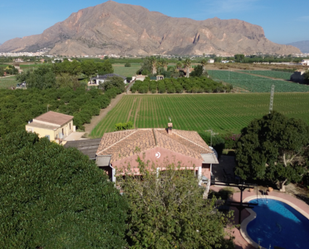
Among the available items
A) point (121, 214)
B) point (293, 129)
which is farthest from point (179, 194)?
point (293, 129)

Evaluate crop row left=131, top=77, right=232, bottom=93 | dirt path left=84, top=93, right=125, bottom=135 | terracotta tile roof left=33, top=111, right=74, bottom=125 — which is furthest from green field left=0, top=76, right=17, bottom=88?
terracotta tile roof left=33, top=111, right=74, bottom=125

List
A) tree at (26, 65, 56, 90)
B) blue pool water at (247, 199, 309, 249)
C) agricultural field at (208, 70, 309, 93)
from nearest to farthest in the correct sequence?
blue pool water at (247, 199, 309, 249), tree at (26, 65, 56, 90), agricultural field at (208, 70, 309, 93)

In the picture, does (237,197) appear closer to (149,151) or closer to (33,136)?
(149,151)

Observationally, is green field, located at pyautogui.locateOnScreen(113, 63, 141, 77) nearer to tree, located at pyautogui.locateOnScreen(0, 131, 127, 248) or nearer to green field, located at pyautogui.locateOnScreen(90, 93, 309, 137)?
green field, located at pyautogui.locateOnScreen(90, 93, 309, 137)

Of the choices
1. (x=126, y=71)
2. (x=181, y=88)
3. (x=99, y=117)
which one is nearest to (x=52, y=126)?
(x=99, y=117)

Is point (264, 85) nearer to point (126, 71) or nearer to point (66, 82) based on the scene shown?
point (66, 82)

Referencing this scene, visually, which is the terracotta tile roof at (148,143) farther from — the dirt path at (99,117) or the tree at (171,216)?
the dirt path at (99,117)

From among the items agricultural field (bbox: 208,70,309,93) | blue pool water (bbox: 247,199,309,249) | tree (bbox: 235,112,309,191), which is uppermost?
tree (bbox: 235,112,309,191)

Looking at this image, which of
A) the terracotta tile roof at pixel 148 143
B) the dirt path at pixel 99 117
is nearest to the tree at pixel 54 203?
the terracotta tile roof at pixel 148 143
